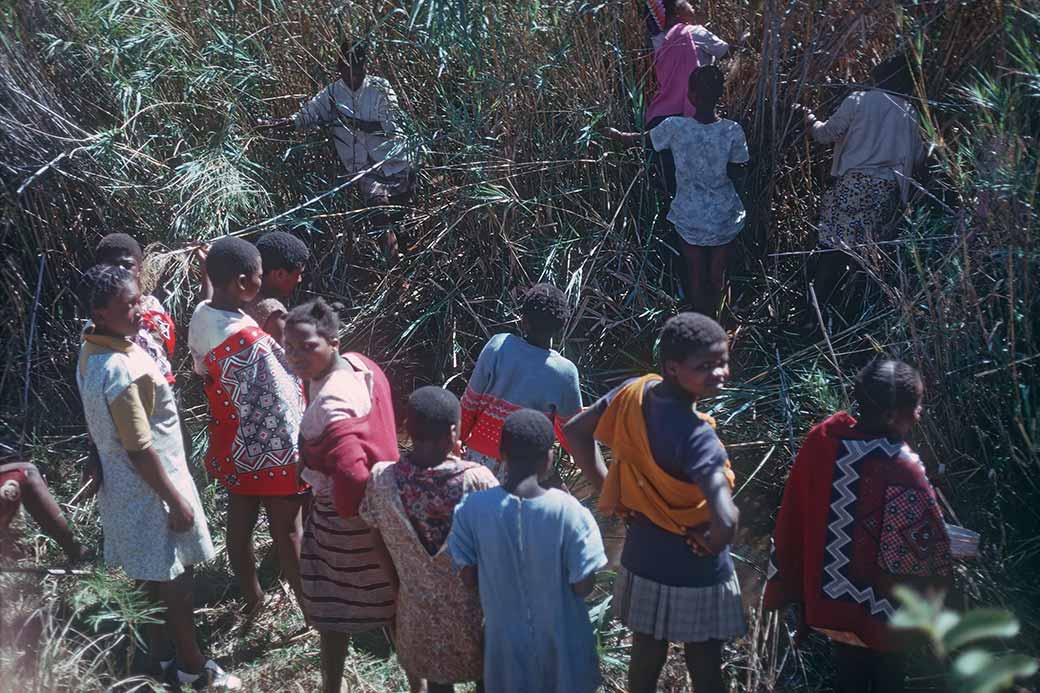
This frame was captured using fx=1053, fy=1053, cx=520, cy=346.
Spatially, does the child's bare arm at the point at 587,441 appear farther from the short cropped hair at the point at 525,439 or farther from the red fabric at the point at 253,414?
the red fabric at the point at 253,414

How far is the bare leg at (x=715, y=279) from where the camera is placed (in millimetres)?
5035

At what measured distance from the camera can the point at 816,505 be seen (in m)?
2.88

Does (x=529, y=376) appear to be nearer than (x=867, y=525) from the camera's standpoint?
No

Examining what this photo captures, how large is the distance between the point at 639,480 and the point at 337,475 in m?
0.82

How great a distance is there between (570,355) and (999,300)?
1902mm

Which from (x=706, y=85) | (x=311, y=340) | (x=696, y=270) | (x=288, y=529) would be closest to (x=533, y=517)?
(x=311, y=340)

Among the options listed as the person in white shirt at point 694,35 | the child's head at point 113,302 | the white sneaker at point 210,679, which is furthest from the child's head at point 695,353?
the person in white shirt at point 694,35

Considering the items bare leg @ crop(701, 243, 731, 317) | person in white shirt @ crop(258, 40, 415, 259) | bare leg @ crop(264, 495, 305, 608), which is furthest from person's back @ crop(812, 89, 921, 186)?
bare leg @ crop(264, 495, 305, 608)

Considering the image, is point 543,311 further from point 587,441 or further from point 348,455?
point 348,455

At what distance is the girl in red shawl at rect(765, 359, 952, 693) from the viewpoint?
2.75 meters

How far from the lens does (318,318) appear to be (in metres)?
3.05

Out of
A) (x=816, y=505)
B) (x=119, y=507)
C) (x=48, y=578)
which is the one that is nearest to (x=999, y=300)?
(x=816, y=505)

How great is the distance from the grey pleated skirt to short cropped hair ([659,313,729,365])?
63cm

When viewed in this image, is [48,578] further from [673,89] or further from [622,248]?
[673,89]
